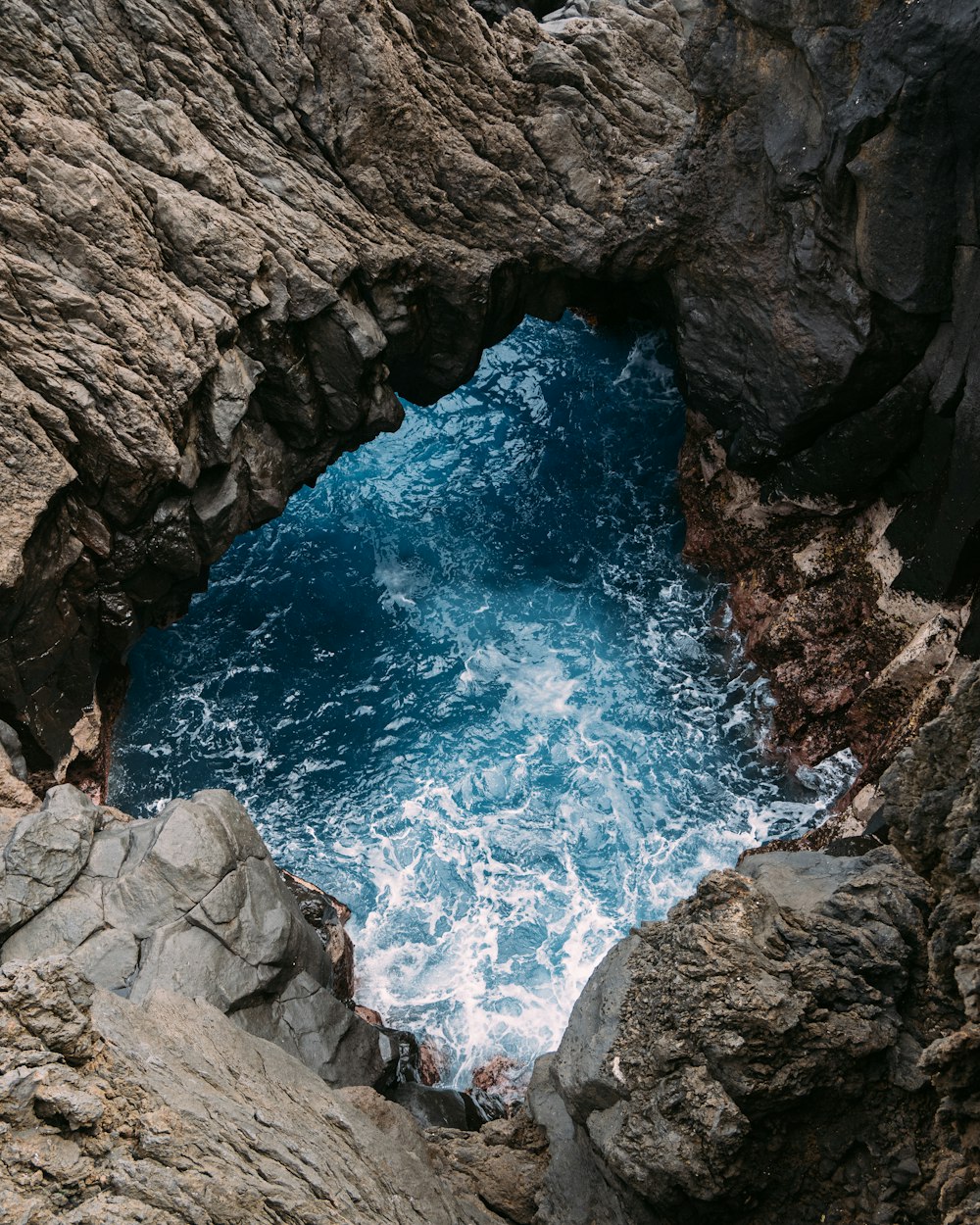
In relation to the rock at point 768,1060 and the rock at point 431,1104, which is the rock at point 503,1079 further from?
the rock at point 768,1060

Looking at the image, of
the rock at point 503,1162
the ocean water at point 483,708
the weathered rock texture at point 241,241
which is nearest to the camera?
the rock at point 503,1162

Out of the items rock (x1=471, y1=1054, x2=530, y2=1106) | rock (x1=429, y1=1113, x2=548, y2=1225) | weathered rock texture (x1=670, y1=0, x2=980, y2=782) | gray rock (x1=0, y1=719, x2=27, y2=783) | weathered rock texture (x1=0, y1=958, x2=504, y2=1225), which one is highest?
weathered rock texture (x1=670, y1=0, x2=980, y2=782)

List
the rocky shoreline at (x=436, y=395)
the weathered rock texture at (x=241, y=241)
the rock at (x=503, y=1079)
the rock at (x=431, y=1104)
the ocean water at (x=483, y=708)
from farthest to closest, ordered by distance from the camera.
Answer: the ocean water at (x=483, y=708) → the rock at (x=503, y=1079) → the weathered rock texture at (x=241, y=241) → the rock at (x=431, y=1104) → the rocky shoreline at (x=436, y=395)

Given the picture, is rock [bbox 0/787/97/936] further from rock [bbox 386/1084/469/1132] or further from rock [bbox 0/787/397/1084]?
A: rock [bbox 386/1084/469/1132]

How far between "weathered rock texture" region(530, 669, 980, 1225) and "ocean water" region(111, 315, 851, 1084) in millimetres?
7441

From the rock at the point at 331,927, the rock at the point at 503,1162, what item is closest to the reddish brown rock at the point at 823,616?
the rock at the point at 503,1162

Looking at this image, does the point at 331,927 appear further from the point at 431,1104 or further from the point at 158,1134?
the point at 158,1134

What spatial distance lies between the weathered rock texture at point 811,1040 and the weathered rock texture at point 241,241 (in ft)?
36.9

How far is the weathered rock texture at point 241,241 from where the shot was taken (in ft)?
51.7

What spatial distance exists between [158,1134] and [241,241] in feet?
47.5

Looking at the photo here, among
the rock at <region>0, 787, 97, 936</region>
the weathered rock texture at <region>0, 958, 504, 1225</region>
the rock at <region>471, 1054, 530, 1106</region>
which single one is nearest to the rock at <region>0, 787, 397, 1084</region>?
the rock at <region>0, 787, 97, 936</region>

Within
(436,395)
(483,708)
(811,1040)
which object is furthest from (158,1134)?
(436,395)

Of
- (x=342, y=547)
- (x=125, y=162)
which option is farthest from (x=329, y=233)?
(x=342, y=547)

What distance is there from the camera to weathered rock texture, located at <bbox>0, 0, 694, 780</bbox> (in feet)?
51.7
